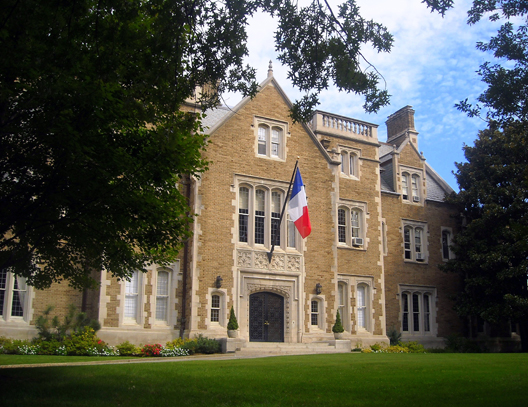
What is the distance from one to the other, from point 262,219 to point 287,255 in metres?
2.04

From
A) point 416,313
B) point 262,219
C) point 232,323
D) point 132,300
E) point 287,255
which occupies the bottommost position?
point 232,323

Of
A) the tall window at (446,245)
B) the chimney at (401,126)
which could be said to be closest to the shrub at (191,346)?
the tall window at (446,245)

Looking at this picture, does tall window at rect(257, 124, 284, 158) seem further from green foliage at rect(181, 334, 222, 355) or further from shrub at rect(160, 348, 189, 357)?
shrub at rect(160, 348, 189, 357)

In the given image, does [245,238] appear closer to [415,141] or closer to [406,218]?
[406,218]

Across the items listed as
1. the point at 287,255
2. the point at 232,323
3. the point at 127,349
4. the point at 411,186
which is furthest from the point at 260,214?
the point at 411,186

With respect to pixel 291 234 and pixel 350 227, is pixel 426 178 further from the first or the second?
pixel 291 234

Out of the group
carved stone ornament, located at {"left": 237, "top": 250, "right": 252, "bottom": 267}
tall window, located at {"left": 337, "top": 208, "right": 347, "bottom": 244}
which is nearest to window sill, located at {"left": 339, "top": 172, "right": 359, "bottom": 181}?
tall window, located at {"left": 337, "top": 208, "right": 347, "bottom": 244}

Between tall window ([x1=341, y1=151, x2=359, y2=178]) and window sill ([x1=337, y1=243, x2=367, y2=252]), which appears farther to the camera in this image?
tall window ([x1=341, y1=151, x2=359, y2=178])

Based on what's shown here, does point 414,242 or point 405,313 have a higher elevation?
point 414,242

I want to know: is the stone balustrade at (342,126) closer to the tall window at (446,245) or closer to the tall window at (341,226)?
the tall window at (341,226)

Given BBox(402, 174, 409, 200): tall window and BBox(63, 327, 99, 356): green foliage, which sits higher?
BBox(402, 174, 409, 200): tall window

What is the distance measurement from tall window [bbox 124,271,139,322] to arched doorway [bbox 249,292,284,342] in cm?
510

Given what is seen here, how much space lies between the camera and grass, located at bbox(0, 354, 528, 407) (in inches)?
349

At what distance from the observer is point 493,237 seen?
29.8 meters
